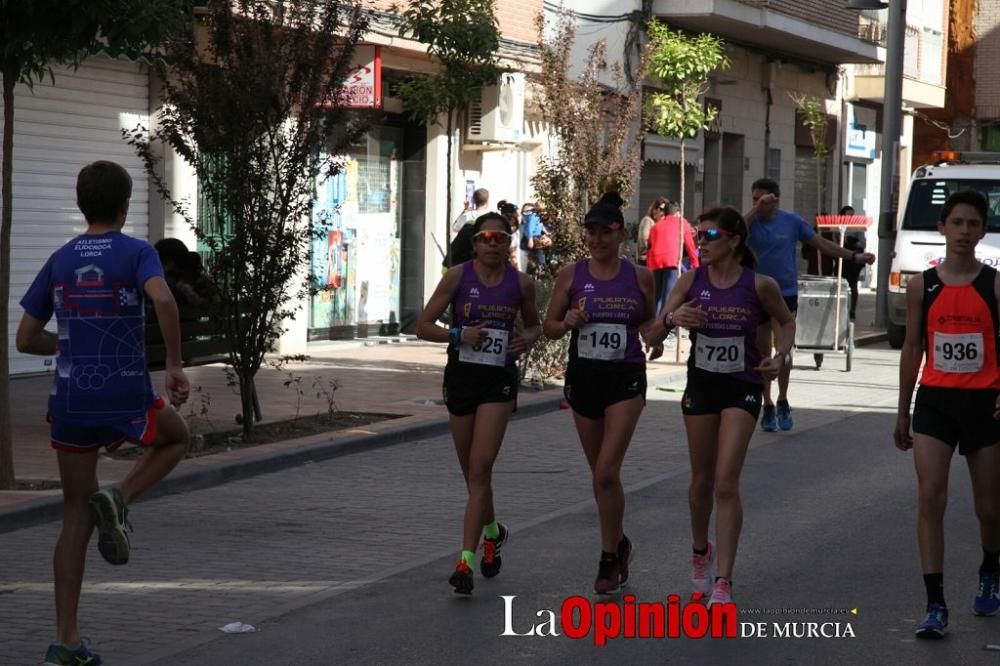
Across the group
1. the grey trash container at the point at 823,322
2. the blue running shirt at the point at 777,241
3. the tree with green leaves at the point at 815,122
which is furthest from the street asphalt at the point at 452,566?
the tree with green leaves at the point at 815,122

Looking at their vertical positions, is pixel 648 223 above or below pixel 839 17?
below

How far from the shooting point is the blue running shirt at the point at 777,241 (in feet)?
46.2

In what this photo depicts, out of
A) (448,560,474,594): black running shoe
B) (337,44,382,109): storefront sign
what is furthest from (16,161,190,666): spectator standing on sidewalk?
(337,44,382,109): storefront sign

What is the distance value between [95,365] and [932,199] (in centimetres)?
1892

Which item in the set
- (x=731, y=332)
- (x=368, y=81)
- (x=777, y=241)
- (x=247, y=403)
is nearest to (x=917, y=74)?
(x=368, y=81)

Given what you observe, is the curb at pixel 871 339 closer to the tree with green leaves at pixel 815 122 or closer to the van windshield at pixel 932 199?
the van windshield at pixel 932 199

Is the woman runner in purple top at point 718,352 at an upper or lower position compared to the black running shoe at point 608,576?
upper

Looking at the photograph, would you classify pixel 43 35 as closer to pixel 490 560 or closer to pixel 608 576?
pixel 490 560

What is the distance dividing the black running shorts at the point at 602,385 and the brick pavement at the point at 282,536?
4.35 ft

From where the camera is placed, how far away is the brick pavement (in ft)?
23.7

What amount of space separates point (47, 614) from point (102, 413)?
59.5 inches

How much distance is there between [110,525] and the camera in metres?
6.07

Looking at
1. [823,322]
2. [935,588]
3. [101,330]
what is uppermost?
[101,330]

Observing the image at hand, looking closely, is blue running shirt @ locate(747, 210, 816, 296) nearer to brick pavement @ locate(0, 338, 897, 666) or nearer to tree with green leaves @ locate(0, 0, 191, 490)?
brick pavement @ locate(0, 338, 897, 666)
